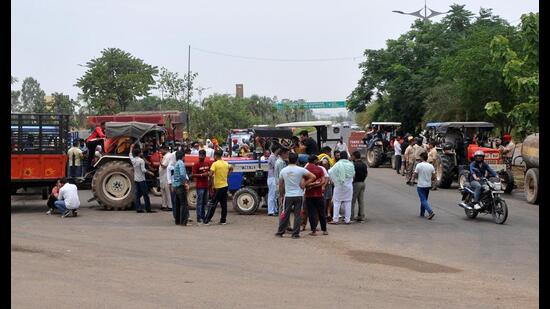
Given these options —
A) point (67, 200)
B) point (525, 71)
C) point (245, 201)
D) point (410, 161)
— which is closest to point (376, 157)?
point (410, 161)

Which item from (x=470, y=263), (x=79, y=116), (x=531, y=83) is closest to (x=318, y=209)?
(x=470, y=263)

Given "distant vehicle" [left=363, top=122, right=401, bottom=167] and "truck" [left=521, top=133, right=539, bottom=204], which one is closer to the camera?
"truck" [left=521, top=133, right=539, bottom=204]

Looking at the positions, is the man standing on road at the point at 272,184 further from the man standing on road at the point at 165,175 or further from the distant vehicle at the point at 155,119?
the distant vehicle at the point at 155,119

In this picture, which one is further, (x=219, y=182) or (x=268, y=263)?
(x=219, y=182)

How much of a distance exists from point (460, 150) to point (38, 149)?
1418 cm

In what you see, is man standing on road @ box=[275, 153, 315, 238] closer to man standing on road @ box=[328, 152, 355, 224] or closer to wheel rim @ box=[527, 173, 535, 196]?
man standing on road @ box=[328, 152, 355, 224]

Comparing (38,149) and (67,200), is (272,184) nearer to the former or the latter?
(67,200)

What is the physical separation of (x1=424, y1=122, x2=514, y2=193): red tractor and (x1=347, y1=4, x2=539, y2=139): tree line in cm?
539

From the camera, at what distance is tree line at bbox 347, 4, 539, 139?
3341 cm

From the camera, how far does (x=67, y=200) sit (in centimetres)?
1628

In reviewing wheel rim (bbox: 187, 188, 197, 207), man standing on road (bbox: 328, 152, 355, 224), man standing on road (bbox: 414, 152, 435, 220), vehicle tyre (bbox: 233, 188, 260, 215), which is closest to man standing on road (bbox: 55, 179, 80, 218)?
wheel rim (bbox: 187, 188, 197, 207)

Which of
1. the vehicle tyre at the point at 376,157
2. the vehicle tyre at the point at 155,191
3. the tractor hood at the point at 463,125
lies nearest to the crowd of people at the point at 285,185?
the vehicle tyre at the point at 155,191

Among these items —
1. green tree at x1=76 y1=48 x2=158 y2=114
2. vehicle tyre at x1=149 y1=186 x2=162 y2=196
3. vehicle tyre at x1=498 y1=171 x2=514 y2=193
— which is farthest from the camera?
green tree at x1=76 y1=48 x2=158 y2=114

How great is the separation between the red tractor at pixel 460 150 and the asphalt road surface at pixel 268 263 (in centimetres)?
537
